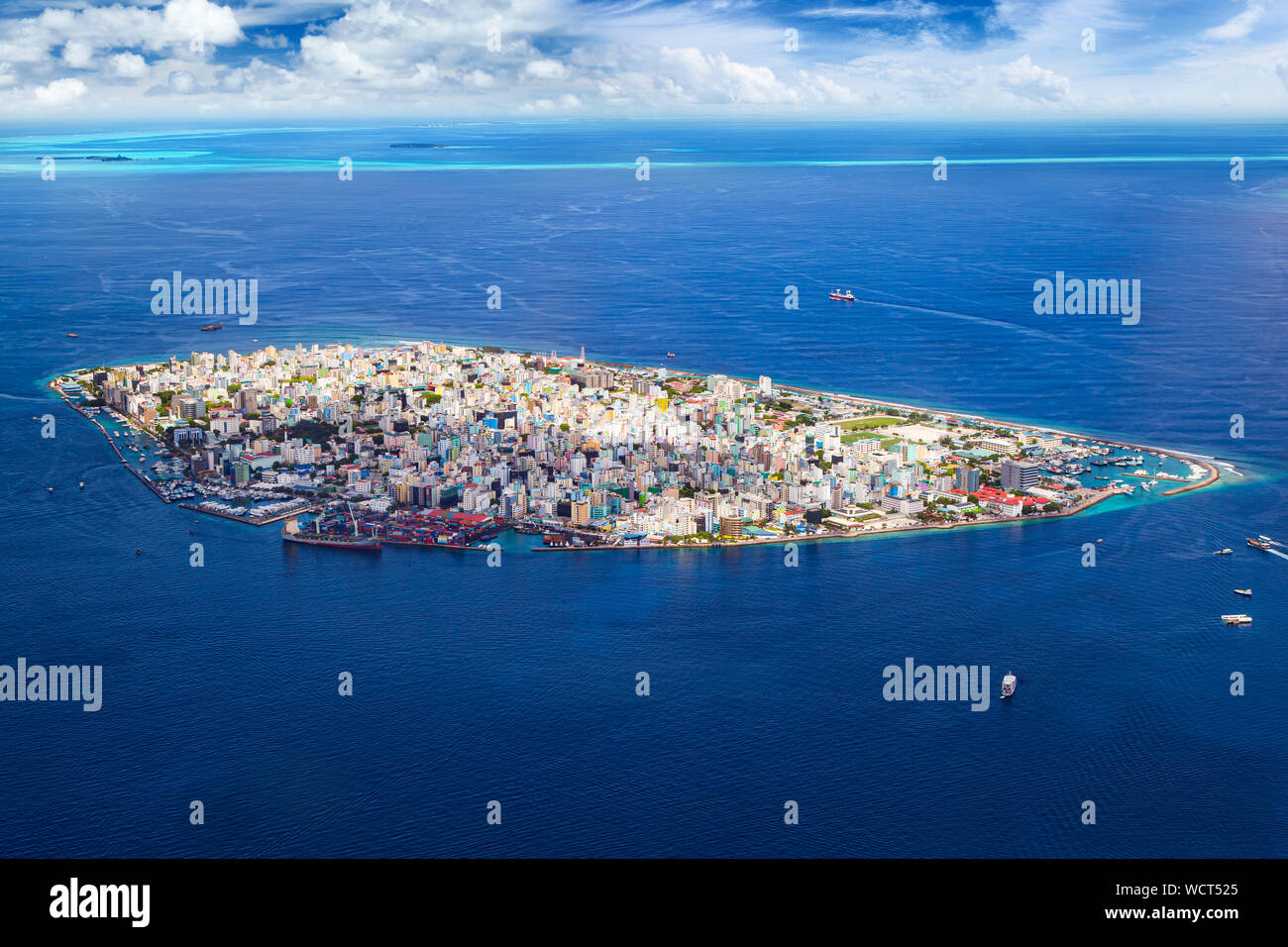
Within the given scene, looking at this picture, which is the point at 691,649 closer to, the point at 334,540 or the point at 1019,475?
the point at 334,540

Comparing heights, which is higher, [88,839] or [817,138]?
[817,138]

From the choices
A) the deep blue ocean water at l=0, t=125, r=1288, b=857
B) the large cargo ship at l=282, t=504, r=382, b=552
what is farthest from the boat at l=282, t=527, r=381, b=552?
the deep blue ocean water at l=0, t=125, r=1288, b=857

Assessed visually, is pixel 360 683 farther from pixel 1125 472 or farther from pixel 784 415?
pixel 1125 472

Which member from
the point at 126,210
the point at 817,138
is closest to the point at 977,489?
the point at 126,210

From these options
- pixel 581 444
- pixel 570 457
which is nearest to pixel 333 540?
pixel 570 457

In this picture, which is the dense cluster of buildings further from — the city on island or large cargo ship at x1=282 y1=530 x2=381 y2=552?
large cargo ship at x1=282 y1=530 x2=381 y2=552

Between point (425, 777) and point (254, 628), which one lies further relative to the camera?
point (254, 628)

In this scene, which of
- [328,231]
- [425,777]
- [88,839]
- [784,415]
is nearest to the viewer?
[88,839]
